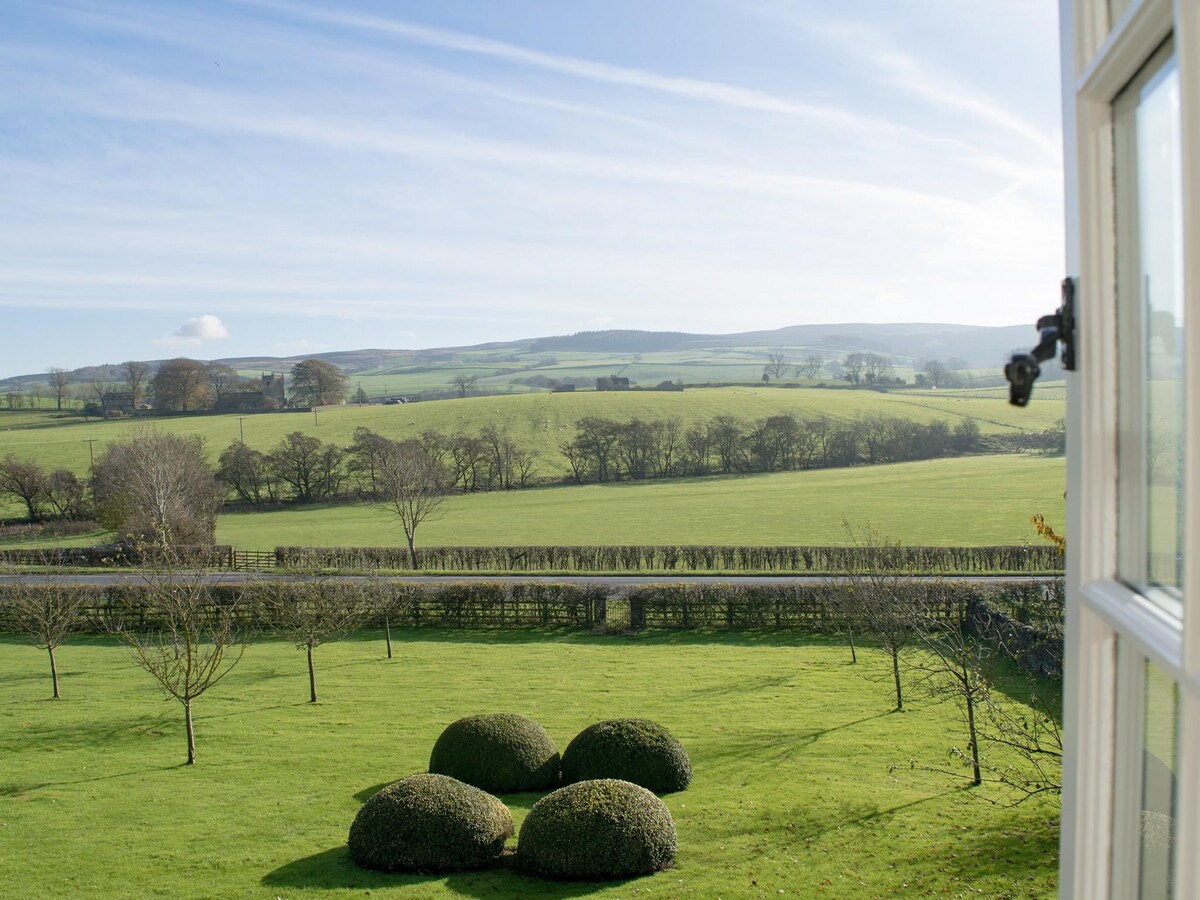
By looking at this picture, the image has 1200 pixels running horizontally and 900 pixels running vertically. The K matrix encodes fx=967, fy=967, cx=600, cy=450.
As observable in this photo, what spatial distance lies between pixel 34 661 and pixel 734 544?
3419cm

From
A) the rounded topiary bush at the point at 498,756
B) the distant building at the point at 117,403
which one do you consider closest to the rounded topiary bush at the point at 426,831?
the rounded topiary bush at the point at 498,756

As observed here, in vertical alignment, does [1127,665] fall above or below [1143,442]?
below

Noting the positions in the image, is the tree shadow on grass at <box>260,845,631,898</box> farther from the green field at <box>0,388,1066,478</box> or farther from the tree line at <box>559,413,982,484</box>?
the green field at <box>0,388,1066,478</box>

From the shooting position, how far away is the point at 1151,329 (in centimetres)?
200

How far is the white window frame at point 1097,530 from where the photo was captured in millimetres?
Result: 2023

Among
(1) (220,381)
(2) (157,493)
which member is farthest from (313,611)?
(1) (220,381)

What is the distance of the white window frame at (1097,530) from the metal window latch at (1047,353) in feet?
0.18

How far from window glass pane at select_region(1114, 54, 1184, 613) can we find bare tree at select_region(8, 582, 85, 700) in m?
29.9

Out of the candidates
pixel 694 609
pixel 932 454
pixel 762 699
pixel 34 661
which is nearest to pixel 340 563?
pixel 34 661

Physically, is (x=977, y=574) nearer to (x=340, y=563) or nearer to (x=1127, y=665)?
(x=340, y=563)

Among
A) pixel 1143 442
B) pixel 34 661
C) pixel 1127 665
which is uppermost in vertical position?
pixel 1143 442

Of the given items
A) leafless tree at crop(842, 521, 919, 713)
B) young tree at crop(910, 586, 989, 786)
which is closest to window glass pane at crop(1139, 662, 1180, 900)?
young tree at crop(910, 586, 989, 786)

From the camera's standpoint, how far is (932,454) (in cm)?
9150

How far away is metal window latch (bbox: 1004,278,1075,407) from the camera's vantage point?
2.31 metres
